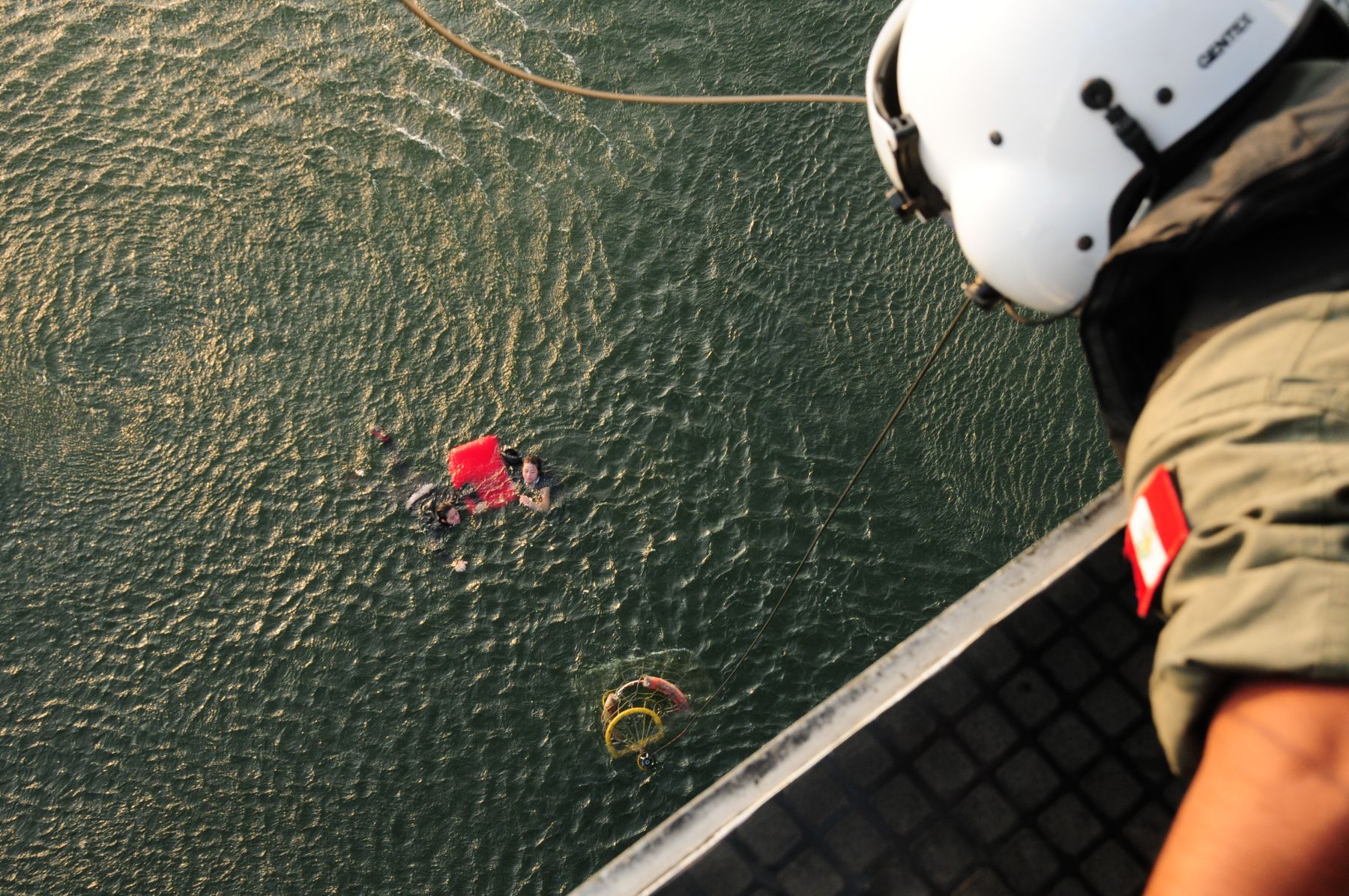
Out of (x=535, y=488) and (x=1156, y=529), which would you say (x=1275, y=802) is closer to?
(x=1156, y=529)

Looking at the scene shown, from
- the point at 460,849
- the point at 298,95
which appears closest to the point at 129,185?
the point at 298,95

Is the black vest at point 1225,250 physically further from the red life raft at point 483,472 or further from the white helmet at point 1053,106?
the red life raft at point 483,472

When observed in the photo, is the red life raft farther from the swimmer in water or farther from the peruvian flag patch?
the peruvian flag patch

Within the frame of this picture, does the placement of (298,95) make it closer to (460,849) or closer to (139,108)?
(139,108)

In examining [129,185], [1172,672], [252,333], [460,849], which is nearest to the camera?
A: [1172,672]

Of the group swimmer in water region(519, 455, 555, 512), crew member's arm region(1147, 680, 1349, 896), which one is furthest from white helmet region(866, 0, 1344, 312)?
swimmer in water region(519, 455, 555, 512)

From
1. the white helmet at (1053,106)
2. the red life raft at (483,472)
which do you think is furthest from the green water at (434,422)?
the white helmet at (1053,106)
